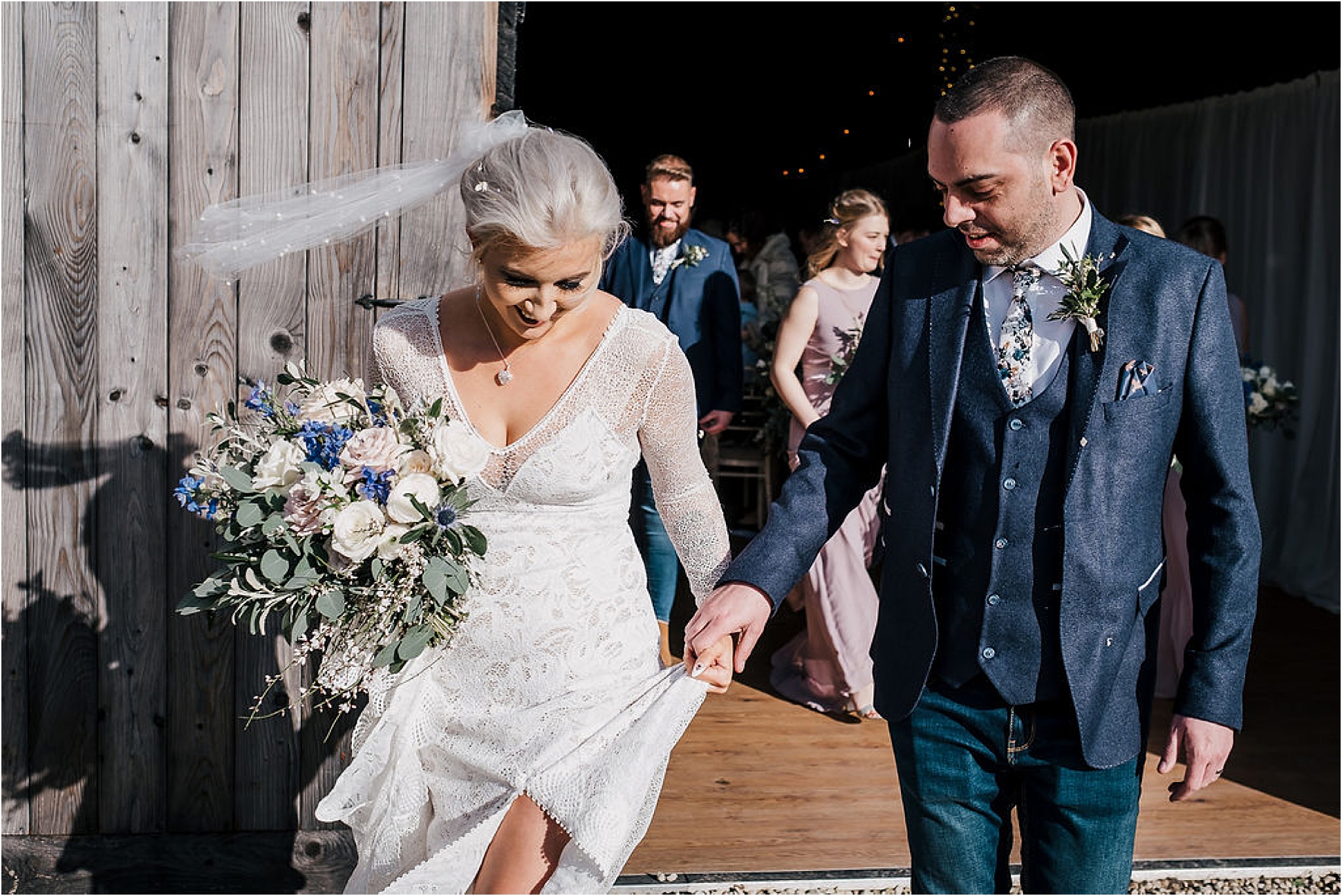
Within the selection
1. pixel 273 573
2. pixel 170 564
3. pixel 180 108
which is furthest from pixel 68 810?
pixel 180 108

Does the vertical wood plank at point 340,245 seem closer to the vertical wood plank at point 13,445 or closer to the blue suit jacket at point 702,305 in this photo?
the vertical wood plank at point 13,445

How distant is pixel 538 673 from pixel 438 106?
158 cm

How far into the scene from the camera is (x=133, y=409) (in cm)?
341

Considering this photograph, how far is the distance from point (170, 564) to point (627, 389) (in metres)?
1.52

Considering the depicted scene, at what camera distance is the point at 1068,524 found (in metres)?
2.16

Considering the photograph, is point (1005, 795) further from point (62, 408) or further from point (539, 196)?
point (62, 408)

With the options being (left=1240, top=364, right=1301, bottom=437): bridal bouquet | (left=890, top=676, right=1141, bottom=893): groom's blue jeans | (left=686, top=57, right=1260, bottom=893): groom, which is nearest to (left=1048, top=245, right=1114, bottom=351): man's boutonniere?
(left=686, top=57, right=1260, bottom=893): groom

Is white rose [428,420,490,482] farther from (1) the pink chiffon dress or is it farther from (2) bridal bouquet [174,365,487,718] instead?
(1) the pink chiffon dress

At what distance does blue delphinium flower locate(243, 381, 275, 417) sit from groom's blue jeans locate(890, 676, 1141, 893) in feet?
4.47

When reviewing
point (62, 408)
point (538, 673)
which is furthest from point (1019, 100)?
point (62, 408)

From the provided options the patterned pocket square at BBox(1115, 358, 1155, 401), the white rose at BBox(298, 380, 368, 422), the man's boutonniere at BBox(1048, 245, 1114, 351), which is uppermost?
the man's boutonniere at BBox(1048, 245, 1114, 351)

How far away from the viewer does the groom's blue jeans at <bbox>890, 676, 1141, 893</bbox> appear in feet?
7.42

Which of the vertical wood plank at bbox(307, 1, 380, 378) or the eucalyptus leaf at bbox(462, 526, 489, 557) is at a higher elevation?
the vertical wood plank at bbox(307, 1, 380, 378)

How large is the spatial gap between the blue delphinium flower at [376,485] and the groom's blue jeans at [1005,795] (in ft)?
3.40
